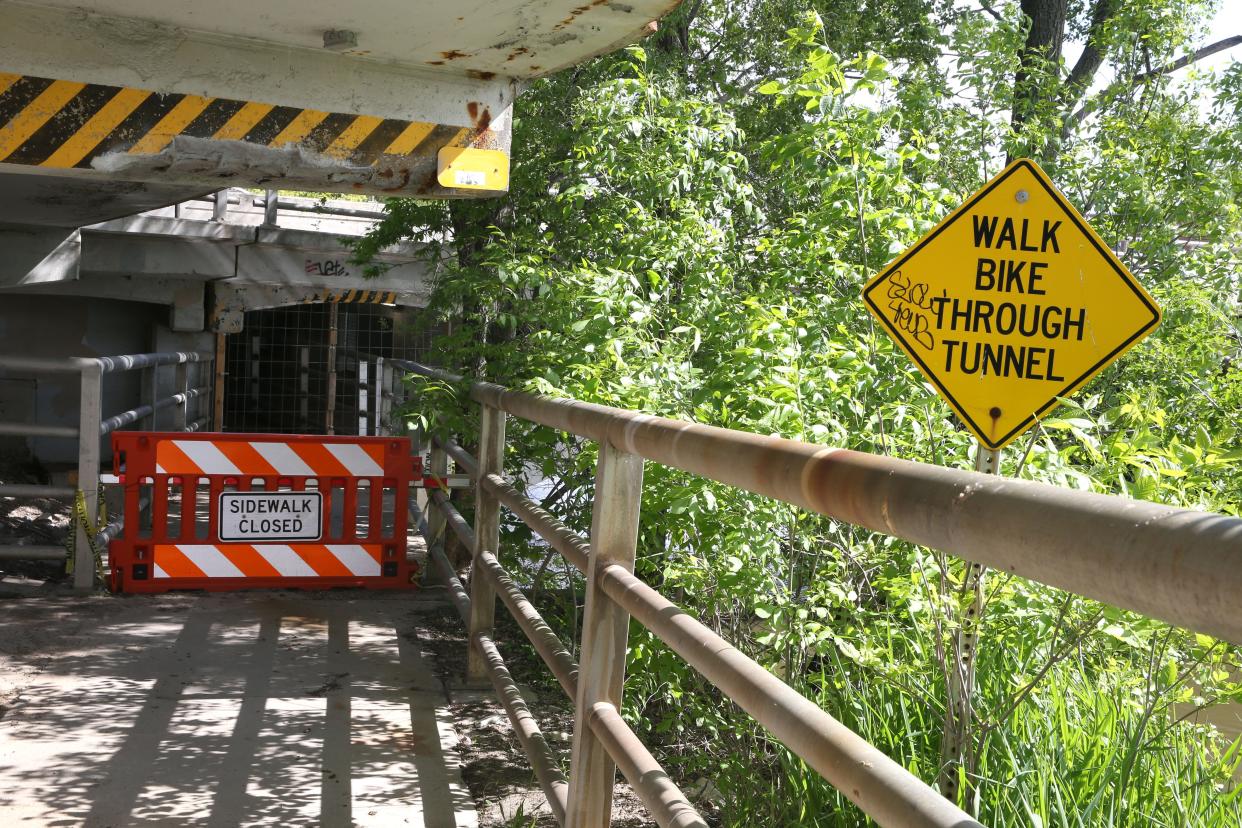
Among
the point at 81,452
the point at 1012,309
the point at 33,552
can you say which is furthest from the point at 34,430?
the point at 1012,309

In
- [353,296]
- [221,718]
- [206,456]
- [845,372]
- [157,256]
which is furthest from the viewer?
[353,296]

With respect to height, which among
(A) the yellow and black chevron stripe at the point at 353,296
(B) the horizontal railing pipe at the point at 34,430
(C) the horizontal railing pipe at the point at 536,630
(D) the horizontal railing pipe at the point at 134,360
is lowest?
(C) the horizontal railing pipe at the point at 536,630

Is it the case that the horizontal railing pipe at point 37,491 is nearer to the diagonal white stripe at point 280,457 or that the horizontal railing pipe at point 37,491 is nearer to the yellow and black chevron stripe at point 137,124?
the diagonal white stripe at point 280,457

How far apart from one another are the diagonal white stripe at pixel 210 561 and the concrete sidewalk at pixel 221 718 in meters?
0.16

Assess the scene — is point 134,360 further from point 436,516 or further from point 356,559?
point 436,516

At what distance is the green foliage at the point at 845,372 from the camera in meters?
3.18

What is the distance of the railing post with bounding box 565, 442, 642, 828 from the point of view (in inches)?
107

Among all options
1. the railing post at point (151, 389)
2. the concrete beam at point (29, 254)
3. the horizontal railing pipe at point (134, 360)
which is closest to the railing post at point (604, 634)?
the horizontal railing pipe at point (134, 360)

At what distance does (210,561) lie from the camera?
6812 millimetres

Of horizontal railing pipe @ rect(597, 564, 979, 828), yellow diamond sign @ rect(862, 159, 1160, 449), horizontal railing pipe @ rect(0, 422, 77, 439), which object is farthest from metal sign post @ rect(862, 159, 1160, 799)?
horizontal railing pipe @ rect(0, 422, 77, 439)

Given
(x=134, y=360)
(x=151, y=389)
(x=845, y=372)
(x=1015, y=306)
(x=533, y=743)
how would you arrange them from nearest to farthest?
(x=1015, y=306)
(x=533, y=743)
(x=845, y=372)
(x=134, y=360)
(x=151, y=389)

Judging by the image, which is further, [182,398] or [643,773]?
[182,398]

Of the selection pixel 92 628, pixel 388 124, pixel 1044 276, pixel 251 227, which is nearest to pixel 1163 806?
pixel 1044 276

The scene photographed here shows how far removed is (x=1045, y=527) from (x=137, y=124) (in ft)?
10.5
